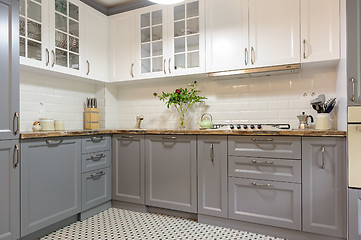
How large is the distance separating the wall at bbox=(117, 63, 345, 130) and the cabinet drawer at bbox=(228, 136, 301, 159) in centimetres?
62

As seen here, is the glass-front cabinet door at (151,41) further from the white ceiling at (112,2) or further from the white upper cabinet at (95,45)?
the white upper cabinet at (95,45)

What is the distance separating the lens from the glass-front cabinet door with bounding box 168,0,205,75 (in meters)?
2.78

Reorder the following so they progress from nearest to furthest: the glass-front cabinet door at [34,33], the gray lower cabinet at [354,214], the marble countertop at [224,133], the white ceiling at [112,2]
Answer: the gray lower cabinet at [354,214] < the marble countertop at [224,133] < the glass-front cabinet door at [34,33] < the white ceiling at [112,2]

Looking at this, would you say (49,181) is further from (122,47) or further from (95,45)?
(122,47)

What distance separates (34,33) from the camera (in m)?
2.46

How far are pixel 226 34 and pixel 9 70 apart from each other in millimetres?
1956

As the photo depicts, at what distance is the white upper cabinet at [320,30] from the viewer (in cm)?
223

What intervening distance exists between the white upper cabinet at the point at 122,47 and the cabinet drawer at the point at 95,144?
841 mm

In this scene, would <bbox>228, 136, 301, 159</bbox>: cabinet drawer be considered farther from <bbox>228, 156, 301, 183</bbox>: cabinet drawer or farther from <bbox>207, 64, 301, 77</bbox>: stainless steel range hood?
<bbox>207, 64, 301, 77</bbox>: stainless steel range hood

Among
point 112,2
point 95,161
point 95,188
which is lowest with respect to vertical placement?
point 95,188

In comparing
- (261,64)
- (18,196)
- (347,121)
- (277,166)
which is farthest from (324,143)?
(18,196)

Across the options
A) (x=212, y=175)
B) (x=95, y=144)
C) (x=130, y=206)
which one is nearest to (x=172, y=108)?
(x=95, y=144)

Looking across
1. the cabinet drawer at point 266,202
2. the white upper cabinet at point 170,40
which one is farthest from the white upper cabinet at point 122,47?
the cabinet drawer at point 266,202

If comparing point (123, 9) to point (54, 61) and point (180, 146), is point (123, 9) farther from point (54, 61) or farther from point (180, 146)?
point (180, 146)
